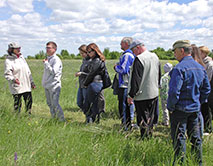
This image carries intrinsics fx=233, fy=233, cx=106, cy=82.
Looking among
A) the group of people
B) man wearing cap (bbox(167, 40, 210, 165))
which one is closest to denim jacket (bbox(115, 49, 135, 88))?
the group of people

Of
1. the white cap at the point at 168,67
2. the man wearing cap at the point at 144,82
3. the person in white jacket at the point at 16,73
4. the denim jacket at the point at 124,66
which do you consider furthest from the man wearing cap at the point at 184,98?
the person in white jacket at the point at 16,73

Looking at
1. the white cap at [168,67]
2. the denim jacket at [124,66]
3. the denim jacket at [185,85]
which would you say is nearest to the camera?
the denim jacket at [185,85]

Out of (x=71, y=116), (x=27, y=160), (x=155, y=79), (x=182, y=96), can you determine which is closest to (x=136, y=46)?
(x=155, y=79)

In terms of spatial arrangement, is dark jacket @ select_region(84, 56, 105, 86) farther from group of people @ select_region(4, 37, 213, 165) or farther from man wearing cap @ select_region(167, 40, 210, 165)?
man wearing cap @ select_region(167, 40, 210, 165)

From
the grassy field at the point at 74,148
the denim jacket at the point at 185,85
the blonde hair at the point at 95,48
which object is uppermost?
the blonde hair at the point at 95,48

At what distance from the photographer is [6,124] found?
407 cm

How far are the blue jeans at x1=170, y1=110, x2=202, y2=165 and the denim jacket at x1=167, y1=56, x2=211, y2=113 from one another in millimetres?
115

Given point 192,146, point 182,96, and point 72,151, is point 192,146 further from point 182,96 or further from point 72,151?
point 72,151

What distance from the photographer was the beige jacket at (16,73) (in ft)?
18.0

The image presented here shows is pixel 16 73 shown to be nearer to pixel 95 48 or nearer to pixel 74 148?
pixel 95 48

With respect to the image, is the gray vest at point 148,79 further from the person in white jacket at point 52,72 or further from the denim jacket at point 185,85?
the person in white jacket at point 52,72

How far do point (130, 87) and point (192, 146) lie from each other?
1462mm

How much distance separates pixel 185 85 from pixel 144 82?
117cm

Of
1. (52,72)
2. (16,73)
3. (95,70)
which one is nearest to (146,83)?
(95,70)
